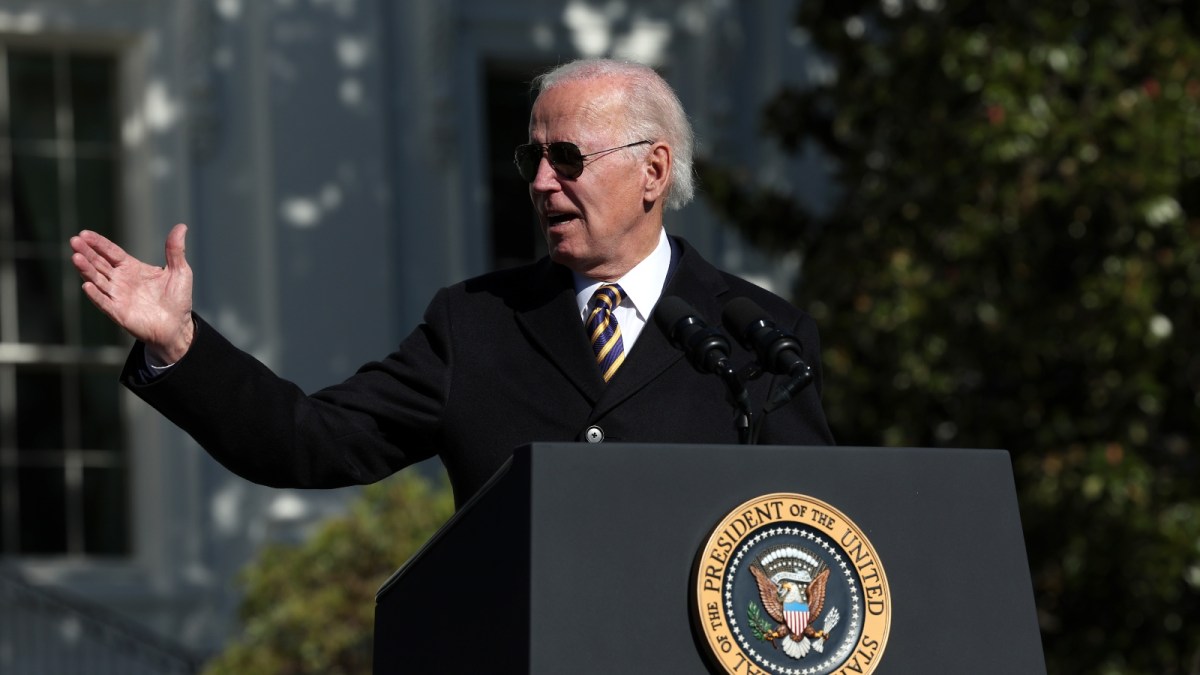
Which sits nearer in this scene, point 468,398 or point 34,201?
point 468,398

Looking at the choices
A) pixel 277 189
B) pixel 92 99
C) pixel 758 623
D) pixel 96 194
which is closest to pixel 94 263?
pixel 758 623

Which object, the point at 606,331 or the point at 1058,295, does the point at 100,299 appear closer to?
the point at 606,331

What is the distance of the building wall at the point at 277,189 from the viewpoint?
13.0 meters

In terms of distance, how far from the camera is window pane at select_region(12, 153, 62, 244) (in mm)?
13109

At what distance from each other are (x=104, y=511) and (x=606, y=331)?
9.92m

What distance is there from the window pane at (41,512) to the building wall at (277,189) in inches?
4.3

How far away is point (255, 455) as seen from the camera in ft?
11.7

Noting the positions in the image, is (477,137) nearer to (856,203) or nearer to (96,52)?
(96,52)

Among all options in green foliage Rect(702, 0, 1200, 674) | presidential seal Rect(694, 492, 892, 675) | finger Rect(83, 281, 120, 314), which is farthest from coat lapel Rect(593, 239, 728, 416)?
green foliage Rect(702, 0, 1200, 674)

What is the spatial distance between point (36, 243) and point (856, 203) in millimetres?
5224

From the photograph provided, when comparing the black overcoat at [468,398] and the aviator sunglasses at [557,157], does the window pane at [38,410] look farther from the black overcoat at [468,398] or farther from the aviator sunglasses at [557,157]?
the aviator sunglasses at [557,157]

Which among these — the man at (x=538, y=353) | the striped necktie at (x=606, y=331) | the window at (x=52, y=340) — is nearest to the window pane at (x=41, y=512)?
the window at (x=52, y=340)

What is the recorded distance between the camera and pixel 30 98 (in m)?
13.2

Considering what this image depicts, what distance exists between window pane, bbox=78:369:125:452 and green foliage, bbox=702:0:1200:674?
4.90 m
